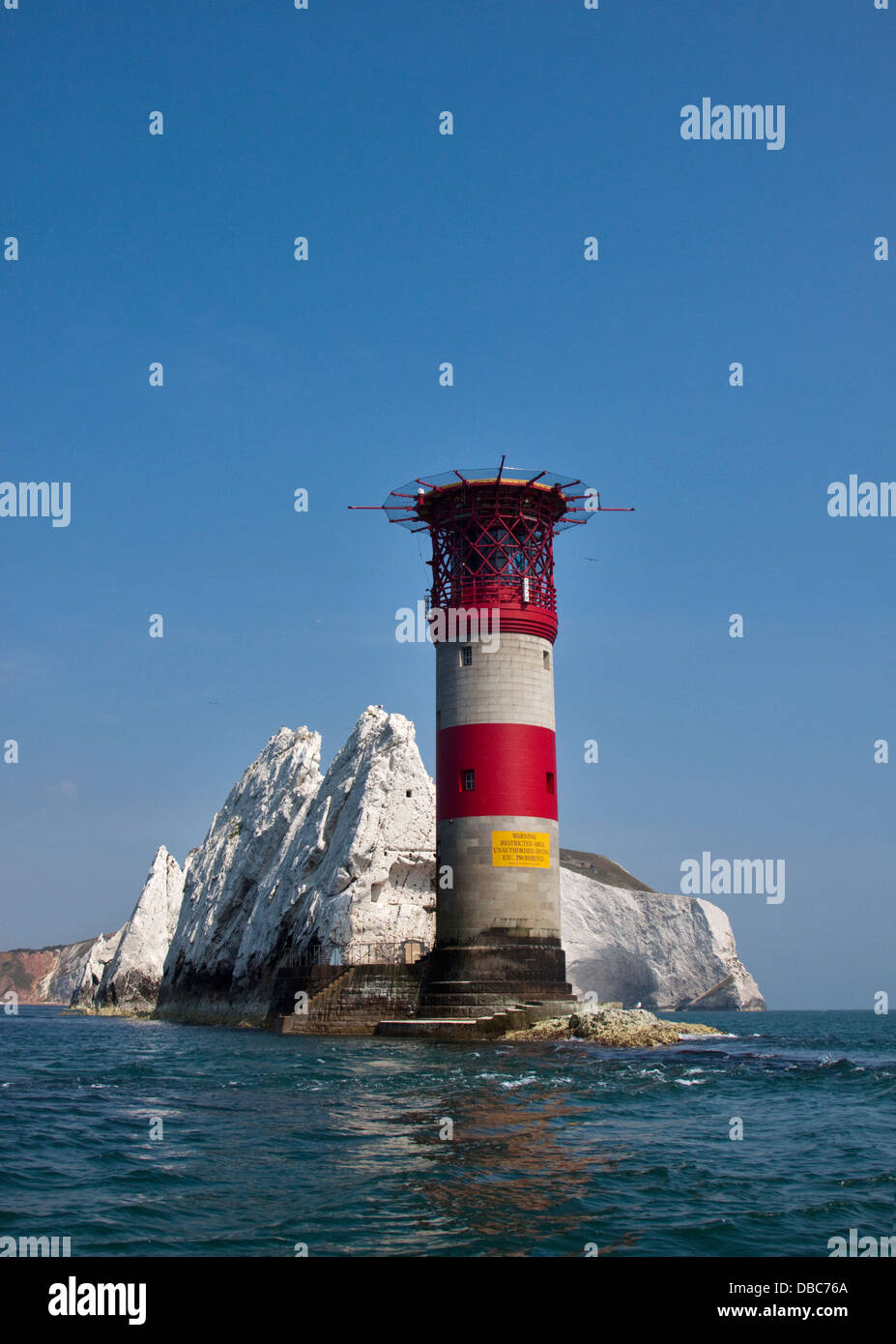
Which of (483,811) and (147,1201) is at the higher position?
(483,811)

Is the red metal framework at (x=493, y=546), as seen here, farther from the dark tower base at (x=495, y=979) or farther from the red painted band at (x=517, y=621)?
the dark tower base at (x=495, y=979)

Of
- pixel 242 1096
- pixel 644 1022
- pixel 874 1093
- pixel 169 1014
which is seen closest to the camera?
pixel 242 1096

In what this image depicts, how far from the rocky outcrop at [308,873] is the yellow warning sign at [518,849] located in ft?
46.8

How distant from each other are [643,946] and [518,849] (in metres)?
109

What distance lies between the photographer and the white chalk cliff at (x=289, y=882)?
58656 mm

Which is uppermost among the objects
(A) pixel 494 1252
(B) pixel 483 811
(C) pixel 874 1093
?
(B) pixel 483 811

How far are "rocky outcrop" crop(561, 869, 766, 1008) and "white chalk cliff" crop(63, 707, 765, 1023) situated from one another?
170ft

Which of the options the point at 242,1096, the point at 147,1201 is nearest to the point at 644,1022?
the point at 242,1096

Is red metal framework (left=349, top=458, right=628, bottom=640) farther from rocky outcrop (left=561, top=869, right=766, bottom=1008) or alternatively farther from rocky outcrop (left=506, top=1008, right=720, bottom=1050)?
rocky outcrop (left=561, top=869, right=766, bottom=1008)

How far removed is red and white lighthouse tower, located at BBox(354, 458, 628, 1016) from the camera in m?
41.0

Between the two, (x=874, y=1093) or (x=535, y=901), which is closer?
(x=874, y=1093)

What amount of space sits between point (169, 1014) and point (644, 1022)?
5406cm

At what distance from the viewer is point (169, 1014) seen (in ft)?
275
